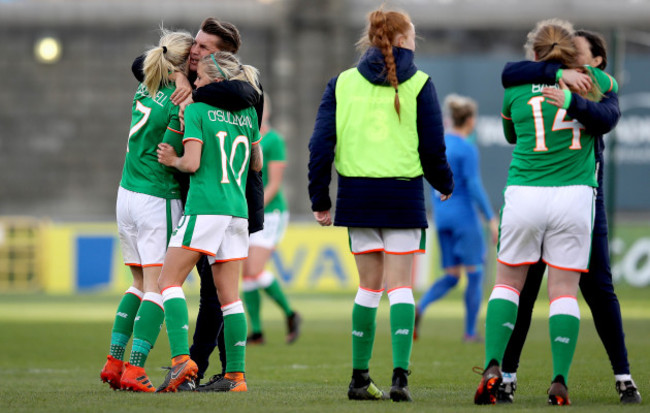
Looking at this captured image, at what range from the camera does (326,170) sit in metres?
6.06

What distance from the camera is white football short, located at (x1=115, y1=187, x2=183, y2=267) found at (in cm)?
634

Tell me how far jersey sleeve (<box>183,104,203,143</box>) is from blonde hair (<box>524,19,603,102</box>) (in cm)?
182

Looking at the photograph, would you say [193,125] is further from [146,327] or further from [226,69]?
[146,327]

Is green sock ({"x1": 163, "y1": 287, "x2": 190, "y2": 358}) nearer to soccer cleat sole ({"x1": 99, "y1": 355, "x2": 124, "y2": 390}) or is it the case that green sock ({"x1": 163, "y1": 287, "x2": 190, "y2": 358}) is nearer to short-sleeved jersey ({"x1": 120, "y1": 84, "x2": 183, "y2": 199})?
soccer cleat sole ({"x1": 99, "y1": 355, "x2": 124, "y2": 390})

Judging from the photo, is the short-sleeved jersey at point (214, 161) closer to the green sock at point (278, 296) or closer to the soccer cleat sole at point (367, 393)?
the soccer cleat sole at point (367, 393)

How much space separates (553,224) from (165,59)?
2.34 metres

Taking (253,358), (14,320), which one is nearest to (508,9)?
(14,320)

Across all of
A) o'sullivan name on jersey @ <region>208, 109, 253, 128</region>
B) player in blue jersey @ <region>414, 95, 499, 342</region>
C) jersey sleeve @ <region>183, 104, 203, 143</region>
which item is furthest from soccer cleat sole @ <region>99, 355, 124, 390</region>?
player in blue jersey @ <region>414, 95, 499, 342</region>

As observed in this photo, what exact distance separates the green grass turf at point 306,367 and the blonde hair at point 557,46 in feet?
5.37

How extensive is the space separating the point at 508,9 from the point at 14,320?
1776cm

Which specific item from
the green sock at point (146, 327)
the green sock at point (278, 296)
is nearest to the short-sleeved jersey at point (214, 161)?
the green sock at point (146, 327)

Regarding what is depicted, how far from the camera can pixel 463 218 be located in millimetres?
10742

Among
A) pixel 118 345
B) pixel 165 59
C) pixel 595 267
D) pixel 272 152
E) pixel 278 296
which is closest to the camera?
pixel 595 267

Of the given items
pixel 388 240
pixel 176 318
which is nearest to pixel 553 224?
pixel 388 240
